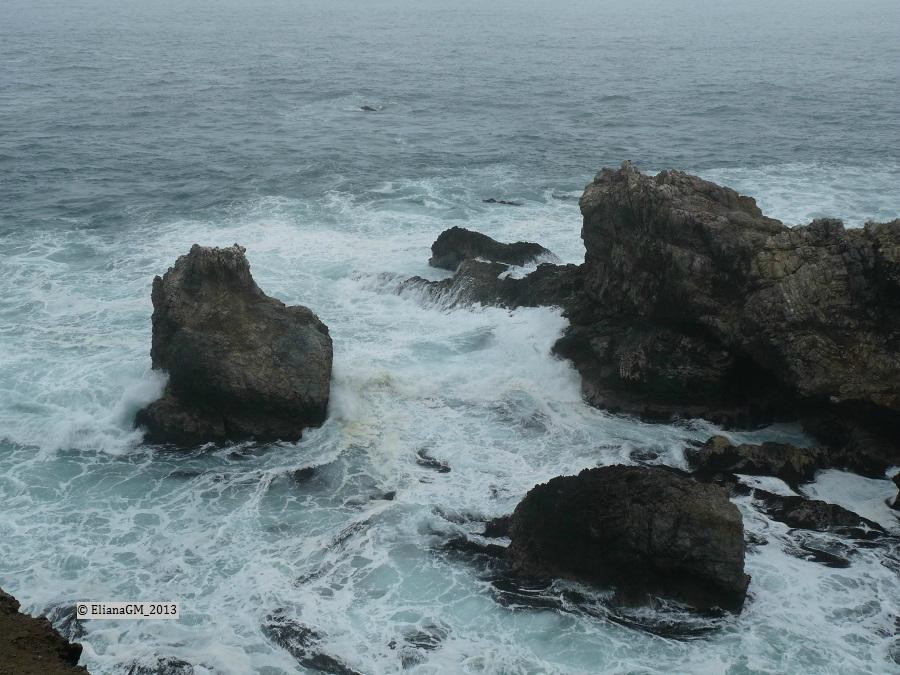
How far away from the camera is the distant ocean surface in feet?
60.8

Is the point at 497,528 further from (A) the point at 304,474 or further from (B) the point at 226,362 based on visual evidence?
(B) the point at 226,362

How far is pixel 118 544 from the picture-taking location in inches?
833

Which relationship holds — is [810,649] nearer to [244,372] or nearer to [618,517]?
[618,517]

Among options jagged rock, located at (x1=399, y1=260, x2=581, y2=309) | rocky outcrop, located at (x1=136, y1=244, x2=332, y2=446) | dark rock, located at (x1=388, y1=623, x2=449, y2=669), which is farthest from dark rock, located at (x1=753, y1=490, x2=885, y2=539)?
rocky outcrop, located at (x1=136, y1=244, x2=332, y2=446)

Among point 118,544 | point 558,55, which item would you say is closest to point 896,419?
point 118,544

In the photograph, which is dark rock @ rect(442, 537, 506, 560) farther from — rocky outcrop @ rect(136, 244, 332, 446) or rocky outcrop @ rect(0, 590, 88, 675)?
rocky outcrop @ rect(0, 590, 88, 675)

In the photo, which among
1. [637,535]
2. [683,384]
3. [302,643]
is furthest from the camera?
[683,384]

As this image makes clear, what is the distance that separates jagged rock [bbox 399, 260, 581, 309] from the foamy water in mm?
639

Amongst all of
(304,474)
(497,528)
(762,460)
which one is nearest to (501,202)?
(304,474)

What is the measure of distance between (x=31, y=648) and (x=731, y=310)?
19905 millimetres

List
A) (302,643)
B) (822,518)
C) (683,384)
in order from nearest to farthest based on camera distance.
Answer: (302,643), (822,518), (683,384)

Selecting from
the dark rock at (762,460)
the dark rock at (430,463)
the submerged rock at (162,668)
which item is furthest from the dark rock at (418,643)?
the dark rock at (762,460)

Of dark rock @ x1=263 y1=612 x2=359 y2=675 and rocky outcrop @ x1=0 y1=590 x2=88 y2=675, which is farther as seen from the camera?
dark rock @ x1=263 y1=612 x2=359 y2=675

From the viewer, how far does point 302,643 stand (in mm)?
18141
